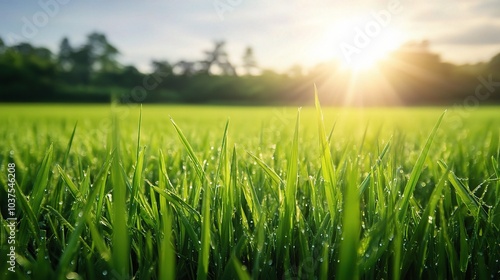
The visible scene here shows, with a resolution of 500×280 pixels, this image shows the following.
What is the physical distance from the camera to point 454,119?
402 centimetres

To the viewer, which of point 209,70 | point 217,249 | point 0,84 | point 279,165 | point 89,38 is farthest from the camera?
point 89,38

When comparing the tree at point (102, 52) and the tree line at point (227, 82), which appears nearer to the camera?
the tree line at point (227, 82)

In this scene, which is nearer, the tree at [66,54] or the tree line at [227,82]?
the tree line at [227,82]

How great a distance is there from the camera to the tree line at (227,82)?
32219mm

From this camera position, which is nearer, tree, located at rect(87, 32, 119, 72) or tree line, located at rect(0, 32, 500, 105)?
tree line, located at rect(0, 32, 500, 105)

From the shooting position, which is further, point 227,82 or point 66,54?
point 66,54

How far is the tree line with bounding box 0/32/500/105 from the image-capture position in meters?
32.2

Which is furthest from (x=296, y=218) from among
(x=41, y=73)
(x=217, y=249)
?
(x=41, y=73)

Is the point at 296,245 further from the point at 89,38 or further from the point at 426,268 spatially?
the point at 89,38

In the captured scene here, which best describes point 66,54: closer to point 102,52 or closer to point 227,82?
point 102,52

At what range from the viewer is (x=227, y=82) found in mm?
36219

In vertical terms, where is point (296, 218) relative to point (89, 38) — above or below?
below

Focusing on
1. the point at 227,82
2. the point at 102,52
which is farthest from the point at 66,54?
the point at 227,82

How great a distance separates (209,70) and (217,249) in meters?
40.6
